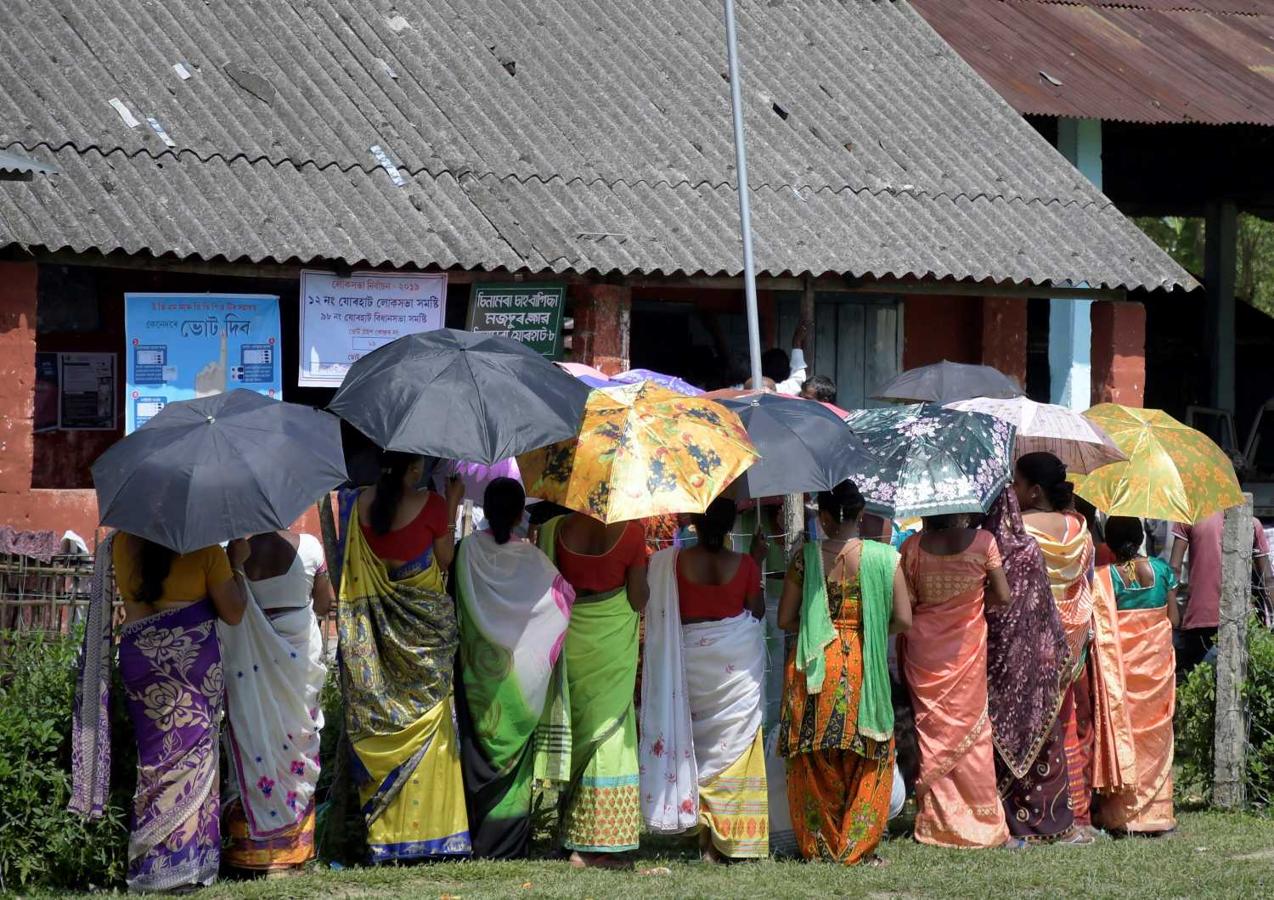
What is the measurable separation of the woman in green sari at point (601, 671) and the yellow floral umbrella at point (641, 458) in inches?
12.4

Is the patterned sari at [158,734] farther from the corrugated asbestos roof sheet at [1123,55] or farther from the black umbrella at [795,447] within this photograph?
the corrugated asbestos roof sheet at [1123,55]

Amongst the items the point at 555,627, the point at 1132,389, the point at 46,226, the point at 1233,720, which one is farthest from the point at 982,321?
the point at 555,627

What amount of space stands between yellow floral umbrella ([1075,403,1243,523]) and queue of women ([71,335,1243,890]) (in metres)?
0.34

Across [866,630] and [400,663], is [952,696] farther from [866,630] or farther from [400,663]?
[400,663]

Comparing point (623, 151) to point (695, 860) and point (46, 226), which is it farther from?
point (695, 860)

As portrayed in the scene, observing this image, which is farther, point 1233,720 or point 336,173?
point 336,173

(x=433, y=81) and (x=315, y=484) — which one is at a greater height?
(x=433, y=81)

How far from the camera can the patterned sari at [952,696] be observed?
22.3ft

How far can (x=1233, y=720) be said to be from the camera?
25.6ft

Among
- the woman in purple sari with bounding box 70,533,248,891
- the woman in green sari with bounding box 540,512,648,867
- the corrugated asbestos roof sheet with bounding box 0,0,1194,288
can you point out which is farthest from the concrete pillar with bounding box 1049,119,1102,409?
the woman in purple sari with bounding box 70,533,248,891

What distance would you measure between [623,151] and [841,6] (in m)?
3.61

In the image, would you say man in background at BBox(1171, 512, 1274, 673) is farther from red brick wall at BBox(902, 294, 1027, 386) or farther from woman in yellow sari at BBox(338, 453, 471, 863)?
red brick wall at BBox(902, 294, 1027, 386)

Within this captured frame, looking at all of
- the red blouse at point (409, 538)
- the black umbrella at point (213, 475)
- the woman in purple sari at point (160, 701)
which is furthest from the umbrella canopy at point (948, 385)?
the woman in purple sari at point (160, 701)

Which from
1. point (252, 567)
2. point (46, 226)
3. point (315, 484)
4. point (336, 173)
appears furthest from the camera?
point (336, 173)
